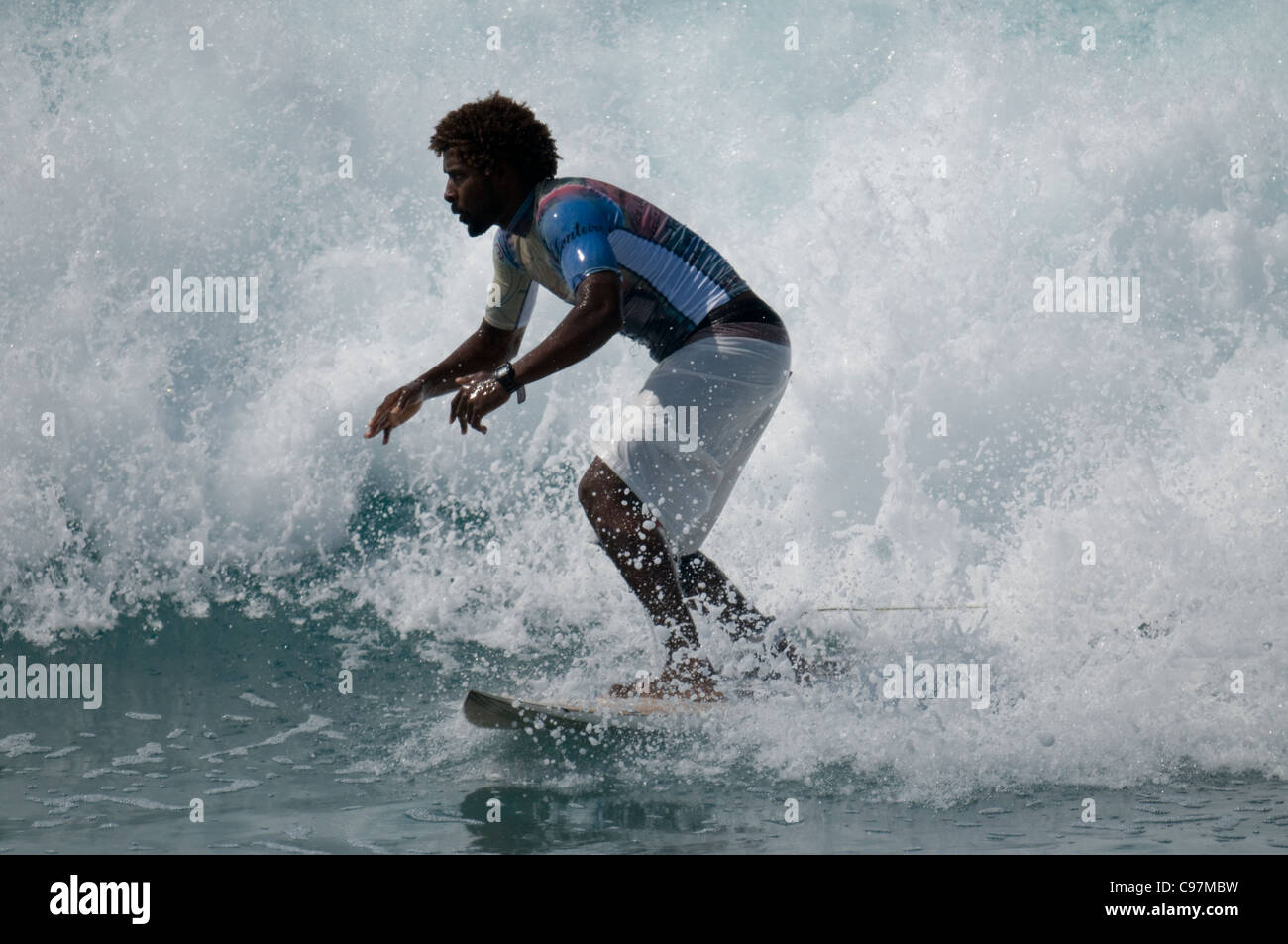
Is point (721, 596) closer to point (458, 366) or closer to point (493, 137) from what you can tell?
point (458, 366)

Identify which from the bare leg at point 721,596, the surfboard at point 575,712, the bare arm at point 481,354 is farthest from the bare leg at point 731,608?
the bare arm at point 481,354

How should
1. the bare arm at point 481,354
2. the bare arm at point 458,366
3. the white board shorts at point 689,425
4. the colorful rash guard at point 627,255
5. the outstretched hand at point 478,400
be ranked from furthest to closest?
the bare arm at point 481,354 → the bare arm at point 458,366 → the white board shorts at point 689,425 → the colorful rash guard at point 627,255 → the outstretched hand at point 478,400

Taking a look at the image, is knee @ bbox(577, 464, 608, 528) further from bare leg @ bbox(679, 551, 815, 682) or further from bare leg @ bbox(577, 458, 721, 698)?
bare leg @ bbox(679, 551, 815, 682)

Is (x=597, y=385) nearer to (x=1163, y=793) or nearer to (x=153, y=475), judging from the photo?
(x=153, y=475)

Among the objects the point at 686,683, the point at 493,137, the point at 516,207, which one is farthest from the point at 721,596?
the point at 493,137

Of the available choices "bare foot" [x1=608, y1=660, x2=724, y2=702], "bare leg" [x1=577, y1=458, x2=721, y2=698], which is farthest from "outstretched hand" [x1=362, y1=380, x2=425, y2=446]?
"bare foot" [x1=608, y1=660, x2=724, y2=702]

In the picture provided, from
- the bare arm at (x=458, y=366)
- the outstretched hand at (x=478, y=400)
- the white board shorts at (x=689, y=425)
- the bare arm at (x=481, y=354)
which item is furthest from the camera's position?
the bare arm at (x=481, y=354)

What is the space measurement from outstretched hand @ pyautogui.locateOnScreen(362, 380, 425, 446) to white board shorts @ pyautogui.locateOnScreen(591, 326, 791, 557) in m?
0.60

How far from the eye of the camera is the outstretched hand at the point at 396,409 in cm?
390

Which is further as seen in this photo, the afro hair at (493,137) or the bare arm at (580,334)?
the afro hair at (493,137)

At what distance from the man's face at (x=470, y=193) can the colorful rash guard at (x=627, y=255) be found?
10cm

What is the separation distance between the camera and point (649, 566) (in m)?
3.81

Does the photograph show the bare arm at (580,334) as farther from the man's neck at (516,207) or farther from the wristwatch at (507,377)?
the man's neck at (516,207)

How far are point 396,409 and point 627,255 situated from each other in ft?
2.81
